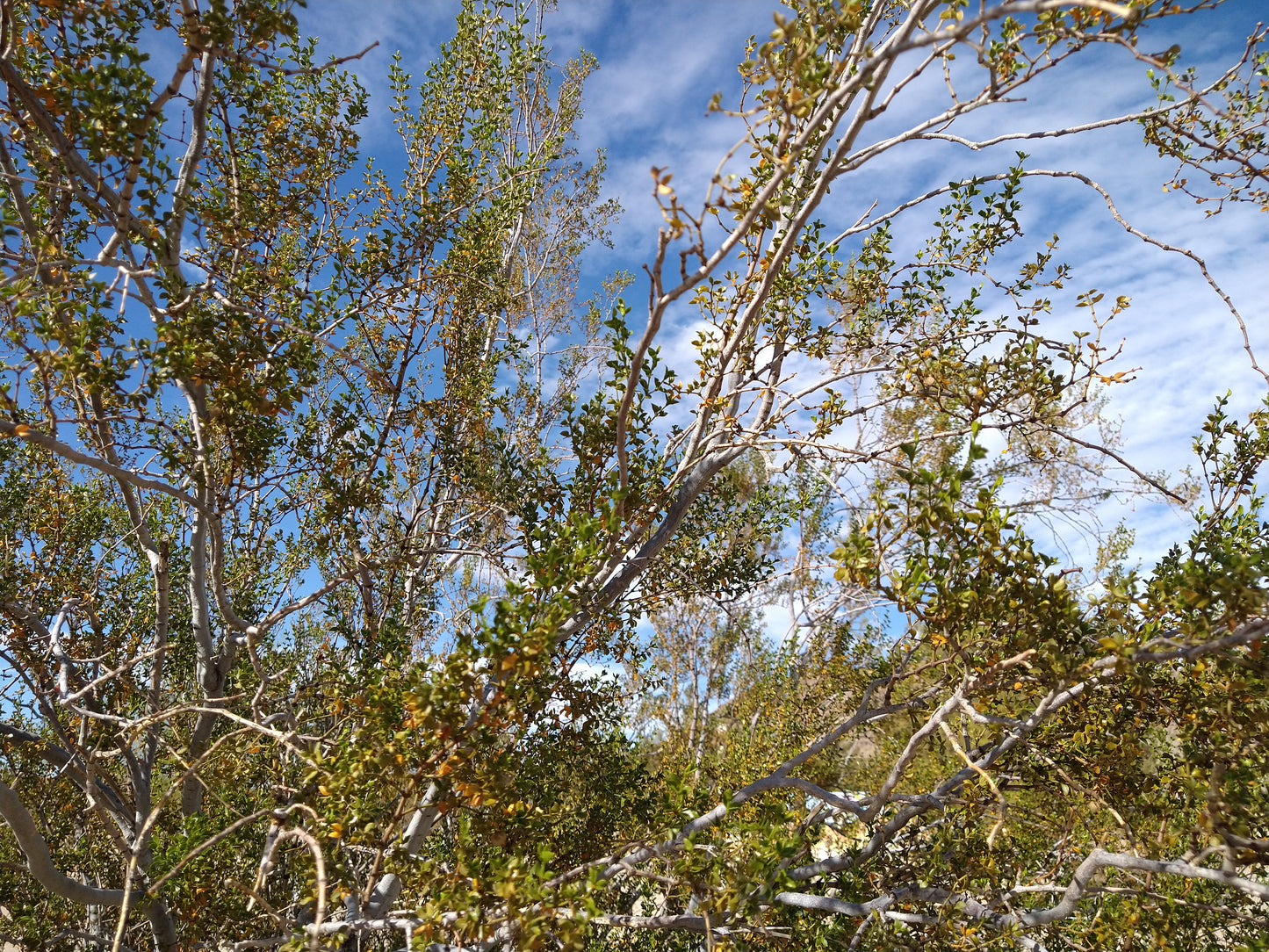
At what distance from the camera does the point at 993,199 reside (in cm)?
407

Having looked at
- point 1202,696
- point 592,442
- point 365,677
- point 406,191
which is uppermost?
point 406,191

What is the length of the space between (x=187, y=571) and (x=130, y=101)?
4573 mm

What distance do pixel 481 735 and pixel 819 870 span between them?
5.10 ft

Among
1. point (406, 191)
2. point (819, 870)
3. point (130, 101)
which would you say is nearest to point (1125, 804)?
point (819, 870)

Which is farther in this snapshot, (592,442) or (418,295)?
(418,295)

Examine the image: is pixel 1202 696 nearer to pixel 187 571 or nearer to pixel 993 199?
pixel 993 199

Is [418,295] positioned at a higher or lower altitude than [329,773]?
higher

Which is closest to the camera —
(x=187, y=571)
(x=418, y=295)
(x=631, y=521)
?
(x=631, y=521)

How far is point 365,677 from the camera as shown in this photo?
3893mm

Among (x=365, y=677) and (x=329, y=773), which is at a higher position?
(x=365, y=677)

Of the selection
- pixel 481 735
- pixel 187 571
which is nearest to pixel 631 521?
pixel 481 735

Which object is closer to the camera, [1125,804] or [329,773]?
[329,773]

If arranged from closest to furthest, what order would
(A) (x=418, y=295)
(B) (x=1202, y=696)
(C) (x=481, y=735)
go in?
(C) (x=481, y=735)
(B) (x=1202, y=696)
(A) (x=418, y=295)

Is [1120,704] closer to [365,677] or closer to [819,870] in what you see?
[819,870]
